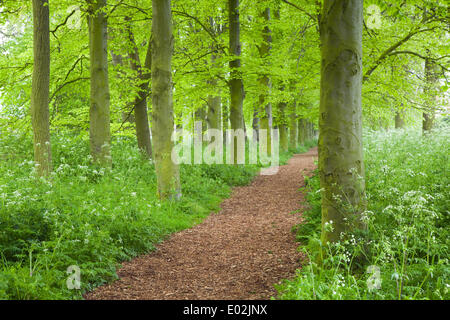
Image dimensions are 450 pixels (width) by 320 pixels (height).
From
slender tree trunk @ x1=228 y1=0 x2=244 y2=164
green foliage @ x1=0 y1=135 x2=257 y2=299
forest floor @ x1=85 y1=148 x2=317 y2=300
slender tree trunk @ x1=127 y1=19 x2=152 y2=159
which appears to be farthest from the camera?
slender tree trunk @ x1=228 y1=0 x2=244 y2=164

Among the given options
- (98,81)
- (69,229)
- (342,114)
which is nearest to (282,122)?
(98,81)

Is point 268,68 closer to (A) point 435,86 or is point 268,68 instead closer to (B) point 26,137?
(A) point 435,86

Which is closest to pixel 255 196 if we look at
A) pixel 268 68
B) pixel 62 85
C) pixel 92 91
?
pixel 268 68

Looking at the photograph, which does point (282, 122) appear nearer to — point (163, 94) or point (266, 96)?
point (266, 96)

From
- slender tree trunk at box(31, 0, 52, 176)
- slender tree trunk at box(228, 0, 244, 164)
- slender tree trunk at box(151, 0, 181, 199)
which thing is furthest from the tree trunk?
slender tree trunk at box(31, 0, 52, 176)

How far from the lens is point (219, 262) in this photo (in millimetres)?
5625

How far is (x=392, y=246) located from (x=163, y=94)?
6.38 metres

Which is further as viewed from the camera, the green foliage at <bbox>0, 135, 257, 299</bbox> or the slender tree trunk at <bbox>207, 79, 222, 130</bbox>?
the slender tree trunk at <bbox>207, 79, 222, 130</bbox>

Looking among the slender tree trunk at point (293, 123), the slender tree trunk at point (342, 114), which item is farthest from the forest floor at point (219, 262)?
the slender tree trunk at point (293, 123)

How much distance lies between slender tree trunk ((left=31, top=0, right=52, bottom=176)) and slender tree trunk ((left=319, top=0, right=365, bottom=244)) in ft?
21.1

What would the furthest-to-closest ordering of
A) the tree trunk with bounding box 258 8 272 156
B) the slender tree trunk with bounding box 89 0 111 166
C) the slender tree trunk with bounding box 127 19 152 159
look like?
the tree trunk with bounding box 258 8 272 156 < the slender tree trunk with bounding box 127 19 152 159 < the slender tree trunk with bounding box 89 0 111 166

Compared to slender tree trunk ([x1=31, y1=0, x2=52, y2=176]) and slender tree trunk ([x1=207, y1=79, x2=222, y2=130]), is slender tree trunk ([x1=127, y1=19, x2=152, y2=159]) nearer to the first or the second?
slender tree trunk ([x1=31, y1=0, x2=52, y2=176])

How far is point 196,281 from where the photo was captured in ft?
15.9

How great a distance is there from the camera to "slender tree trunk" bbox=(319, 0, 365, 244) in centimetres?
418
